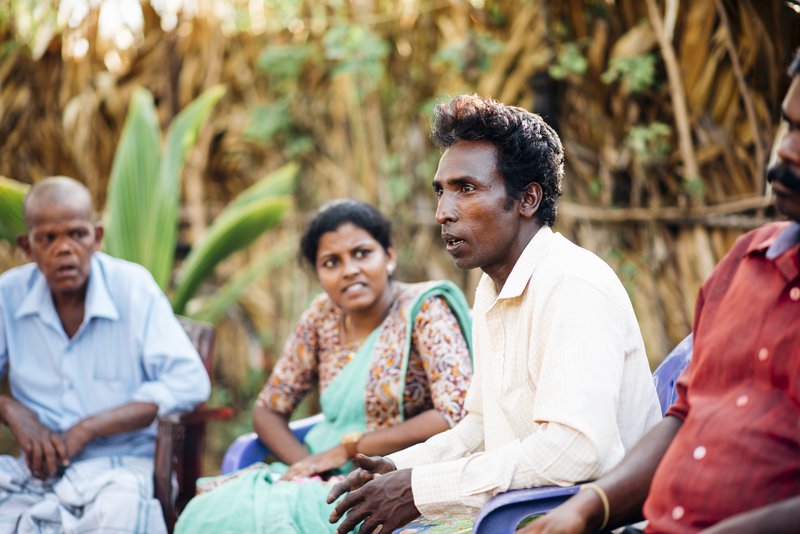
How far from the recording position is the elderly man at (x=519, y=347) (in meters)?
2.01

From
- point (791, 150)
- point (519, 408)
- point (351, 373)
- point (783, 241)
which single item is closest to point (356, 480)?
A: point (519, 408)

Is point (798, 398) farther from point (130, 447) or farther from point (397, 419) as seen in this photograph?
point (130, 447)

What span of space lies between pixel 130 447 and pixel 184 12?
4253mm

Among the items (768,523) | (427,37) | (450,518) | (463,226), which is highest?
(427,37)

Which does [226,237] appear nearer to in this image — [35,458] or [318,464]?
[35,458]

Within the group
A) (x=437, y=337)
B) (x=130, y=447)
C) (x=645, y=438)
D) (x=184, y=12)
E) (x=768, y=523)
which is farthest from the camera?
(x=184, y=12)

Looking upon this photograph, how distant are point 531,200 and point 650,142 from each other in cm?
217

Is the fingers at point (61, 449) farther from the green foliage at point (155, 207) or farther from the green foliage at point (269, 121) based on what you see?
the green foliage at point (269, 121)

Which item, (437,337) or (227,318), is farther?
(227,318)

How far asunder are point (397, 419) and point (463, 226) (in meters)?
1.16

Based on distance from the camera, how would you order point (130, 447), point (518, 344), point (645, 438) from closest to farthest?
point (645, 438) → point (518, 344) → point (130, 447)

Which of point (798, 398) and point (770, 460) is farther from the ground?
point (798, 398)

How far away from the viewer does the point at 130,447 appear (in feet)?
11.6

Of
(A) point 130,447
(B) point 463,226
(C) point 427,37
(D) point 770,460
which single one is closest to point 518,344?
(B) point 463,226
